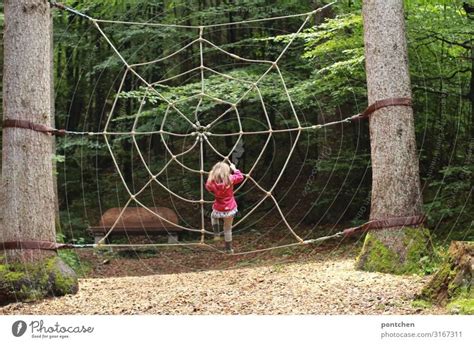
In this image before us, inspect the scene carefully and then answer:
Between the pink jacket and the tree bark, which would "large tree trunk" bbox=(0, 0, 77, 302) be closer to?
the tree bark

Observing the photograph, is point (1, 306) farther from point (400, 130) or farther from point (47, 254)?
point (400, 130)

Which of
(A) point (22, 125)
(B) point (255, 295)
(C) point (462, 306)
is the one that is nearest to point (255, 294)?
(B) point (255, 295)

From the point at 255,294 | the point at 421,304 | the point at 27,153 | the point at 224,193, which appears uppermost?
the point at 27,153

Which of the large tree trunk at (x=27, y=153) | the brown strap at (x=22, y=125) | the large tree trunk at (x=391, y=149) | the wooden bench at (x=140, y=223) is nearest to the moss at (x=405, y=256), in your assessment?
the large tree trunk at (x=391, y=149)

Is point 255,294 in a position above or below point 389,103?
below

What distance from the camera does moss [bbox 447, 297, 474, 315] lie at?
13.1 ft

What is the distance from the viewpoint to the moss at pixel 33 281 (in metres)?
5.14

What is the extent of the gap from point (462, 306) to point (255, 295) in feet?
5.13

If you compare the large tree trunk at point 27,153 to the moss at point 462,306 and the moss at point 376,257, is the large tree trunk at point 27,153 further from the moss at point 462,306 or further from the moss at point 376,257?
the moss at point 462,306

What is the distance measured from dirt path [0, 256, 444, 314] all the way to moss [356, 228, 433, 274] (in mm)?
132

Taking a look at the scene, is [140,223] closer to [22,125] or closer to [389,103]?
[22,125]

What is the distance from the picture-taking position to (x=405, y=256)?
537 cm
